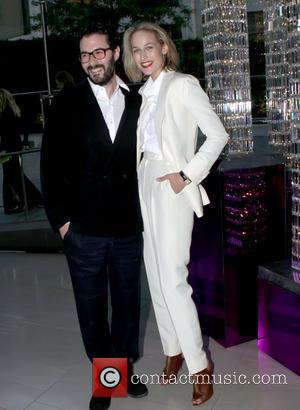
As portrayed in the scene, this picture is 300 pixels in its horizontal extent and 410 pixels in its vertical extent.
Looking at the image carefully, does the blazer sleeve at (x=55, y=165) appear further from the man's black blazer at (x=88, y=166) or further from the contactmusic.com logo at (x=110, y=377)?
the contactmusic.com logo at (x=110, y=377)

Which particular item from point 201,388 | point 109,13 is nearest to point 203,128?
point 201,388

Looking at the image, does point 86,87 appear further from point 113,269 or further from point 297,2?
point 297,2

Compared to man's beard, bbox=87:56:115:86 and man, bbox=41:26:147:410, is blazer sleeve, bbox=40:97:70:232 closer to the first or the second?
man, bbox=41:26:147:410

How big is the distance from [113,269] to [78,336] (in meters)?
0.83

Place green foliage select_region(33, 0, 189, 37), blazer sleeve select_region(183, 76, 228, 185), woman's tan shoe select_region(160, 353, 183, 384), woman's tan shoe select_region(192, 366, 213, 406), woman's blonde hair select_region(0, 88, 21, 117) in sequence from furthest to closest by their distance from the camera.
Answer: green foliage select_region(33, 0, 189, 37) → woman's blonde hair select_region(0, 88, 21, 117) → woman's tan shoe select_region(160, 353, 183, 384) → woman's tan shoe select_region(192, 366, 213, 406) → blazer sleeve select_region(183, 76, 228, 185)

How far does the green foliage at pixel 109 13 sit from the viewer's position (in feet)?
37.5

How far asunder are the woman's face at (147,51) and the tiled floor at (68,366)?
1268 mm

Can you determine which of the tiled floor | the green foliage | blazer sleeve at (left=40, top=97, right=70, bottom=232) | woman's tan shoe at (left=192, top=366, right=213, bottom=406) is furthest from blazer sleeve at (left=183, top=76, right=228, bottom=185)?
the green foliage

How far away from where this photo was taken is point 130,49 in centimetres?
207

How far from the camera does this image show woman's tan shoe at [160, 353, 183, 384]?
7.46 ft

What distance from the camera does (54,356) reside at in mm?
2623

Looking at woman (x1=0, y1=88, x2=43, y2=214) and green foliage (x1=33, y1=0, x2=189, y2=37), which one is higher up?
green foliage (x1=33, y1=0, x2=189, y2=37)

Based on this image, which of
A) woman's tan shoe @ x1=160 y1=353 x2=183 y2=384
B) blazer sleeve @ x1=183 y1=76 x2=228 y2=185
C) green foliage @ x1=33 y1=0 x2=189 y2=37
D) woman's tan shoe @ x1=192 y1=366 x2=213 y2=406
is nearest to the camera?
blazer sleeve @ x1=183 y1=76 x2=228 y2=185

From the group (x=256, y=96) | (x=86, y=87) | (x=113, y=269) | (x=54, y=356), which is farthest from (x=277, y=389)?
(x=256, y=96)
